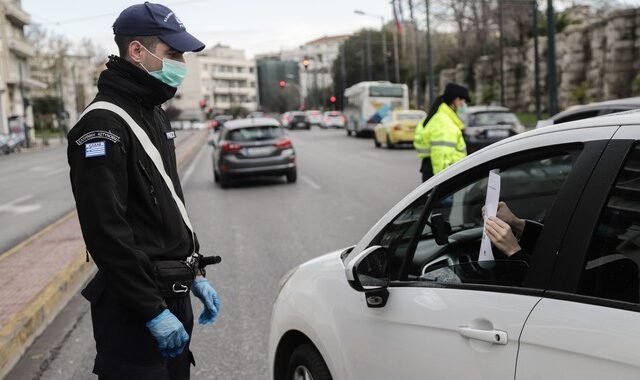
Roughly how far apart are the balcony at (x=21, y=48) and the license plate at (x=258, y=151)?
194 feet

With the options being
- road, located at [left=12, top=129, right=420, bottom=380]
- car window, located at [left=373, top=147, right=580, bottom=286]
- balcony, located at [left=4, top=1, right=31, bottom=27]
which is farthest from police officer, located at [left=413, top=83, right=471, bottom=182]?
balcony, located at [left=4, top=1, right=31, bottom=27]

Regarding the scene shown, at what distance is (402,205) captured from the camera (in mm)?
2793

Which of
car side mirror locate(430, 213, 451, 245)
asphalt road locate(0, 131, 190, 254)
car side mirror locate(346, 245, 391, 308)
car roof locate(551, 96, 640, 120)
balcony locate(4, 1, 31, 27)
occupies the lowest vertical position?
asphalt road locate(0, 131, 190, 254)

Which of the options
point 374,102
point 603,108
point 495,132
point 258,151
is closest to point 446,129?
point 603,108

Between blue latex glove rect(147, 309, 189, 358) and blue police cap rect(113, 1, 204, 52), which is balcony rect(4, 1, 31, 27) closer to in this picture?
blue police cap rect(113, 1, 204, 52)

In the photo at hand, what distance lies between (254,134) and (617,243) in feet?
45.9

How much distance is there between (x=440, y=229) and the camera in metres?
2.91

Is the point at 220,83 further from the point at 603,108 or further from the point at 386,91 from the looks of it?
the point at 603,108

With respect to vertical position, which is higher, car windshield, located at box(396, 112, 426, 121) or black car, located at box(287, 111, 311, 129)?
car windshield, located at box(396, 112, 426, 121)

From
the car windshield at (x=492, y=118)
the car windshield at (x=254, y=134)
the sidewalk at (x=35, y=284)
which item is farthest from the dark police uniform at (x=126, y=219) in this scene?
the car windshield at (x=492, y=118)

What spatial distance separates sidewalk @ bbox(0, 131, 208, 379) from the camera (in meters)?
4.93

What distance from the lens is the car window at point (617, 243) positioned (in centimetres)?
191

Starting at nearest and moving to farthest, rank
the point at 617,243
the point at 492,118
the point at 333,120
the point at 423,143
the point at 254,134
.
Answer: the point at 617,243 < the point at 423,143 < the point at 254,134 < the point at 492,118 < the point at 333,120

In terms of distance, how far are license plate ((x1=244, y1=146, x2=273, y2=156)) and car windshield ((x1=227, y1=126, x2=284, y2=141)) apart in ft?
1.01
